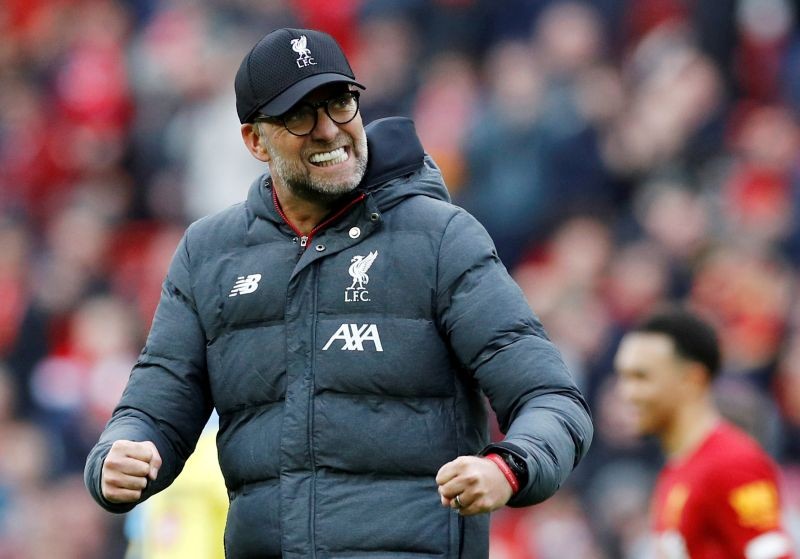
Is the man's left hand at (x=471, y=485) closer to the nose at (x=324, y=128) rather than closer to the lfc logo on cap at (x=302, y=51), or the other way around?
the nose at (x=324, y=128)

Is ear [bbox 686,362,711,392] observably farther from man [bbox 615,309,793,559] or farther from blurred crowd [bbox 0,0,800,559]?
blurred crowd [bbox 0,0,800,559]

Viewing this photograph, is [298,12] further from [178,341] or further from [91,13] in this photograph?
[178,341]

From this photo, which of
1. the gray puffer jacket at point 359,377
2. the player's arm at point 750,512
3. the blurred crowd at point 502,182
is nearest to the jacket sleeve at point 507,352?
the gray puffer jacket at point 359,377

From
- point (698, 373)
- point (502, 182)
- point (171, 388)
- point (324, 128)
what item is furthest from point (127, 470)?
point (502, 182)

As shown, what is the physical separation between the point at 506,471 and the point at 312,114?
1.09 meters

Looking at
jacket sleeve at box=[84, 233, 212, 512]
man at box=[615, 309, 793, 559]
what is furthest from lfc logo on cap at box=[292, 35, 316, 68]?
man at box=[615, 309, 793, 559]

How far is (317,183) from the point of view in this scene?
438 centimetres

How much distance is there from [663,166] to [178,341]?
6.88m

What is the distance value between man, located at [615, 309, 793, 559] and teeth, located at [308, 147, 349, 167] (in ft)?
8.60

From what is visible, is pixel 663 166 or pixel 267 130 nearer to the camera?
pixel 267 130

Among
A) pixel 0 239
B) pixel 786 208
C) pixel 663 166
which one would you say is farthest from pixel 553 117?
pixel 0 239

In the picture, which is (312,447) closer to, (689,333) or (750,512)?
(750,512)

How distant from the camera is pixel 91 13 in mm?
14211

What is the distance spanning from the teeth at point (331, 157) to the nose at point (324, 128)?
0.12 feet
